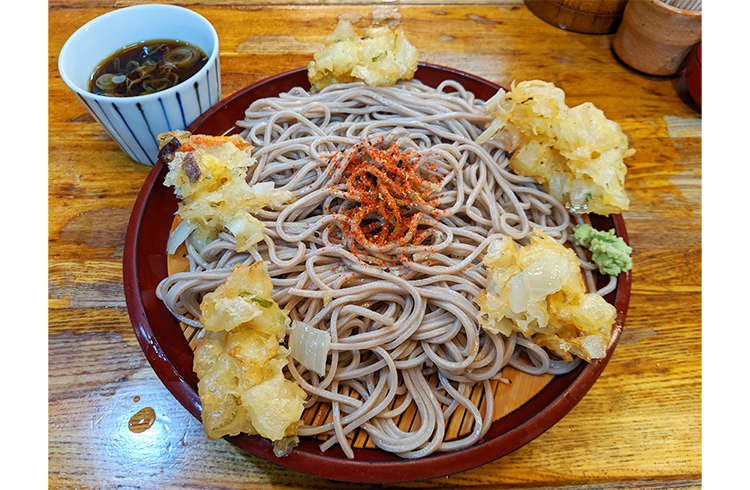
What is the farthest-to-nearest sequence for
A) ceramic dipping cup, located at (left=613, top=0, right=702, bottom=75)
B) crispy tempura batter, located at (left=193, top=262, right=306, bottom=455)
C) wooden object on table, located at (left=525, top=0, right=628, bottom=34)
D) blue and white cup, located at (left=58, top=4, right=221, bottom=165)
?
wooden object on table, located at (left=525, top=0, right=628, bottom=34) → ceramic dipping cup, located at (left=613, top=0, right=702, bottom=75) → blue and white cup, located at (left=58, top=4, right=221, bottom=165) → crispy tempura batter, located at (left=193, top=262, right=306, bottom=455)

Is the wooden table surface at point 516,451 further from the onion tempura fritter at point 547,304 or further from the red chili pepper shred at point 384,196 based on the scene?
the red chili pepper shred at point 384,196

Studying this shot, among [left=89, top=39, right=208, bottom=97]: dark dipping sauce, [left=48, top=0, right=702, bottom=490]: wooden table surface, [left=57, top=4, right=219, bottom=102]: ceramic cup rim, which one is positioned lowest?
[left=48, top=0, right=702, bottom=490]: wooden table surface

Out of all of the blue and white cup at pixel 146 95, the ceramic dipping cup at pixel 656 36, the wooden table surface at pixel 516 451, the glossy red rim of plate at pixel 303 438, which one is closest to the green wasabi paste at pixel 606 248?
the glossy red rim of plate at pixel 303 438

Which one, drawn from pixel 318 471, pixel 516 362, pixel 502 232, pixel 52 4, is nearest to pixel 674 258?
pixel 502 232

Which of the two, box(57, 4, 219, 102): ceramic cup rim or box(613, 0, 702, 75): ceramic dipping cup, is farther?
box(613, 0, 702, 75): ceramic dipping cup

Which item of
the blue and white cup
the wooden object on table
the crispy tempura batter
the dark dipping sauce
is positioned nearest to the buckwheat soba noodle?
the crispy tempura batter

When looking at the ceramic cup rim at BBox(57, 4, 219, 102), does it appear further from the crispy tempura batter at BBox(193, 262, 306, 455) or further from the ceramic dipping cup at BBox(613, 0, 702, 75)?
the ceramic dipping cup at BBox(613, 0, 702, 75)
